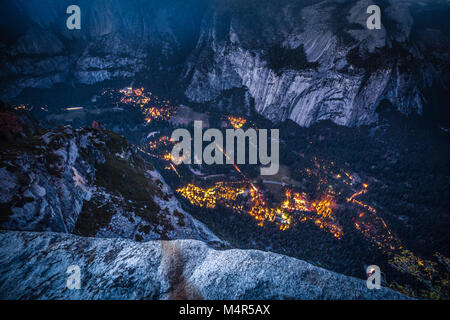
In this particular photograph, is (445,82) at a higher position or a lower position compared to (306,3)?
lower

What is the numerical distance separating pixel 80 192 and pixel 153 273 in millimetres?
23140

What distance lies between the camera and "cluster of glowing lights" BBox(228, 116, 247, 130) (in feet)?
420

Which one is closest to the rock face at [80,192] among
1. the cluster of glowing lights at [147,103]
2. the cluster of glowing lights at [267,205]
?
the cluster of glowing lights at [267,205]

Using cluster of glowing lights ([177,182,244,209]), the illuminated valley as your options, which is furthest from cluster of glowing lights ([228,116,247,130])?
cluster of glowing lights ([177,182,244,209])

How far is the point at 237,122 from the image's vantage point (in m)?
132

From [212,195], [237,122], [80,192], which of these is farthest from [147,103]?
[80,192]

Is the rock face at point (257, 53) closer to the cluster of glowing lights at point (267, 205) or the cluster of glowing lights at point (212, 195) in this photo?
the cluster of glowing lights at point (267, 205)

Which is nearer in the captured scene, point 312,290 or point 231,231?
point 312,290

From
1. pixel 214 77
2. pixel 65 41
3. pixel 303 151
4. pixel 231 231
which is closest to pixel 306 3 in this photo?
pixel 214 77

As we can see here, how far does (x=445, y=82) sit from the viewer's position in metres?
121

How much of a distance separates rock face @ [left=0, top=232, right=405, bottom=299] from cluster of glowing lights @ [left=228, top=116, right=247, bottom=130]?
116253 mm

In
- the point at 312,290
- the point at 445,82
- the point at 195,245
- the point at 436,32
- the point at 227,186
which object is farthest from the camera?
the point at 436,32

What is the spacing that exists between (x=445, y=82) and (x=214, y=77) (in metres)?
162

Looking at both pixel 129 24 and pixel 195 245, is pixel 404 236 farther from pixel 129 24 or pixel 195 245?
pixel 129 24
